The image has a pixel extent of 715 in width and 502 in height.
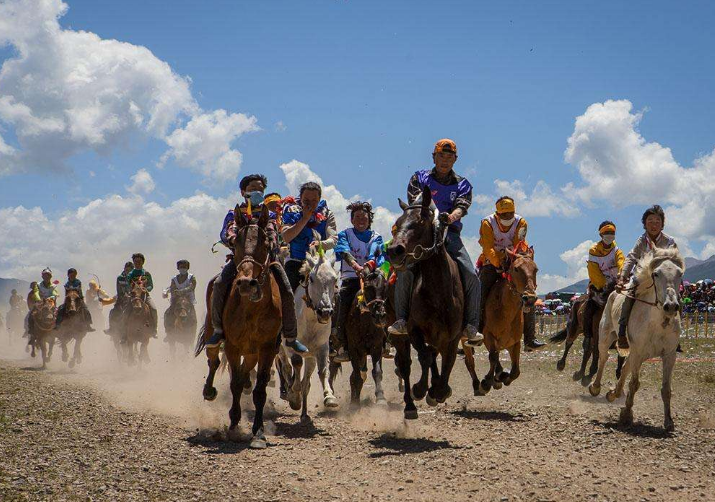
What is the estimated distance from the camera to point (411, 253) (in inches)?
351

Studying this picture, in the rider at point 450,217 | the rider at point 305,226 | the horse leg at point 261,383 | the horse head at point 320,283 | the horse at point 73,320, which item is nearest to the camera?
the horse leg at point 261,383

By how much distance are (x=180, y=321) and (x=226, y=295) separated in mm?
14737

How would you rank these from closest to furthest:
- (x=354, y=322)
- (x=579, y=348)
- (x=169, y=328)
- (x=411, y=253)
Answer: (x=411, y=253) < (x=354, y=322) < (x=169, y=328) < (x=579, y=348)

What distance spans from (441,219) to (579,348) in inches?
909

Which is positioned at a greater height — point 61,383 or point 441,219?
point 441,219

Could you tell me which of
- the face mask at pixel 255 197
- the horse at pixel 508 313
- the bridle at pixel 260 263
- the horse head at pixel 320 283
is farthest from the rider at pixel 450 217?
the horse at pixel 508 313

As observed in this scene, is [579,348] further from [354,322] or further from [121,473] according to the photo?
[121,473]

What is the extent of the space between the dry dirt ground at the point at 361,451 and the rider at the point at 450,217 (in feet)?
4.94

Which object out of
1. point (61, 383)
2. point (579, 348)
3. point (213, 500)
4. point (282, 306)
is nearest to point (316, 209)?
point (282, 306)

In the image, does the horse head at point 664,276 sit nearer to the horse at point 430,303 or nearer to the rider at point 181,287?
the horse at point 430,303

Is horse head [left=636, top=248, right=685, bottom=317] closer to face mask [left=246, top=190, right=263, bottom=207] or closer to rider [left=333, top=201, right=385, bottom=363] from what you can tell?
rider [left=333, top=201, right=385, bottom=363]

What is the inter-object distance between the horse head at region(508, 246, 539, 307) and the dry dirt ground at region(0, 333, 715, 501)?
183 centimetres

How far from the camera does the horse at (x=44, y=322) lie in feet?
84.4

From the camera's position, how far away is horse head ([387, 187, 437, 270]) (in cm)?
890
